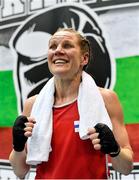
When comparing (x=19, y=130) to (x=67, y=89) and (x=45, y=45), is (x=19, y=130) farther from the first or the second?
(x=45, y=45)

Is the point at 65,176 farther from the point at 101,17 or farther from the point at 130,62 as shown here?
the point at 101,17

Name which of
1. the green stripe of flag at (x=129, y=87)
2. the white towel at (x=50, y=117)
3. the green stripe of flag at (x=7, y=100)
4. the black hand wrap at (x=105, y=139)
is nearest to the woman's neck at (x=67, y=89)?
the white towel at (x=50, y=117)

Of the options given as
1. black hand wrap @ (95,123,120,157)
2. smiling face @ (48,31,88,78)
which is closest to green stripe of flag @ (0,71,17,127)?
smiling face @ (48,31,88,78)

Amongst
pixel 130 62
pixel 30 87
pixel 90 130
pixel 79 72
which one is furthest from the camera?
pixel 30 87

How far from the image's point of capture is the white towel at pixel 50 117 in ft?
2.46

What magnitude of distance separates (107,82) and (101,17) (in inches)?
9.7

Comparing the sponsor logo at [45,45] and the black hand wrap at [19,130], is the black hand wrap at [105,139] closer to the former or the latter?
the black hand wrap at [19,130]

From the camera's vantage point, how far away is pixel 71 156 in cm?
73

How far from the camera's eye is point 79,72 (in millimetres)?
833

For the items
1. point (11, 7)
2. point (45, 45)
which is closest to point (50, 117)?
point (45, 45)

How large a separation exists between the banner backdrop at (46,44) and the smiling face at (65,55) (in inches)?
15.8

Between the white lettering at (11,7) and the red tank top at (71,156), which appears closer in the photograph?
the red tank top at (71,156)

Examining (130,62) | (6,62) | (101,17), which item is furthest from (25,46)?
(130,62)

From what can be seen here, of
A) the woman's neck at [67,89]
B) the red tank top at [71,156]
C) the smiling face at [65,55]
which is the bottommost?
the red tank top at [71,156]
